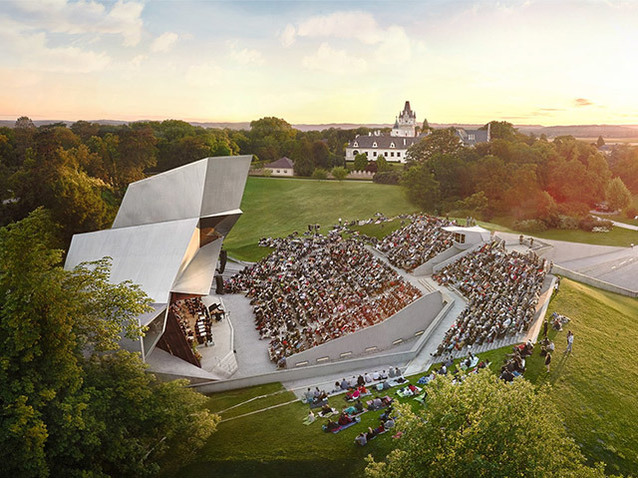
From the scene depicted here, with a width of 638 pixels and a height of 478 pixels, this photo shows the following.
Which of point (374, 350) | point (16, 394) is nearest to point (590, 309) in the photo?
point (374, 350)

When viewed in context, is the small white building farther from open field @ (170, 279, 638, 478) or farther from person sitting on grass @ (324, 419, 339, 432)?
person sitting on grass @ (324, 419, 339, 432)

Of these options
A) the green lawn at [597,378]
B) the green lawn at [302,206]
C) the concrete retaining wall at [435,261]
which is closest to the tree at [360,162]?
the green lawn at [302,206]

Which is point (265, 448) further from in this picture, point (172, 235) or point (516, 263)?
point (516, 263)

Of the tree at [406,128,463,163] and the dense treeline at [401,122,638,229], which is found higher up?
the tree at [406,128,463,163]

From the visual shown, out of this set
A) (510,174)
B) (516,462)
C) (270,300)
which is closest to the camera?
(516,462)

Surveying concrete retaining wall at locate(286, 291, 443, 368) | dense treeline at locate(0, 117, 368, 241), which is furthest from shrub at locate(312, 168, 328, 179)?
concrete retaining wall at locate(286, 291, 443, 368)

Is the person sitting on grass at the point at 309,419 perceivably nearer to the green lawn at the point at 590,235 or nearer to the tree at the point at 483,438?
the tree at the point at 483,438
